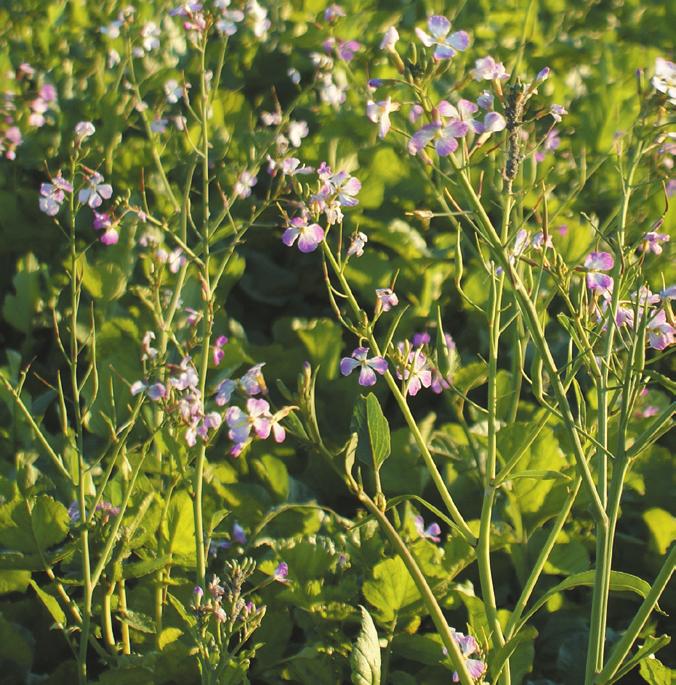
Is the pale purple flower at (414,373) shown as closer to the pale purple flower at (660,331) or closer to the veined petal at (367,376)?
the veined petal at (367,376)

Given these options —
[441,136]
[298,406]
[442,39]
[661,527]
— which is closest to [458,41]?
[442,39]

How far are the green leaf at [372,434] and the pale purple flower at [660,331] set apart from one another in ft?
1.08

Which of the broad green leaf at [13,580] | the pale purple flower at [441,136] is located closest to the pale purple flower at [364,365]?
the pale purple flower at [441,136]

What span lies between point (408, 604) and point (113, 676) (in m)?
0.45

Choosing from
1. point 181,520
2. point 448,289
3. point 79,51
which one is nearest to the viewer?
point 181,520

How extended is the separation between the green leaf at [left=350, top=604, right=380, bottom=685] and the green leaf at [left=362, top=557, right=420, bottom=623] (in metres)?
0.14

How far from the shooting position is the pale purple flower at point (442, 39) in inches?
43.8

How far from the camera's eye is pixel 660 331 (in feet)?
3.95

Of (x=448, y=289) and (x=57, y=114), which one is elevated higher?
(x=57, y=114)

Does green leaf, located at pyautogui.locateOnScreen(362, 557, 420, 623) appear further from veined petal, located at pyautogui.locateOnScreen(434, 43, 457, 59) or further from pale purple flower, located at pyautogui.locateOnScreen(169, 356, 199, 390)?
veined petal, located at pyautogui.locateOnScreen(434, 43, 457, 59)

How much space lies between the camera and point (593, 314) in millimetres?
1336

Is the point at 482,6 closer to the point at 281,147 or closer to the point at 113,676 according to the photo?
the point at 281,147

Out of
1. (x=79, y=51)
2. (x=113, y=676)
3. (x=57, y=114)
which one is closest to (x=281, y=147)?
(x=113, y=676)

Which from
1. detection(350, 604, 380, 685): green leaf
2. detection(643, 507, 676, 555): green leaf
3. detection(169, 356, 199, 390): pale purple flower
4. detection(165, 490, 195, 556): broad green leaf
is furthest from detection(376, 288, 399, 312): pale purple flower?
detection(643, 507, 676, 555): green leaf
